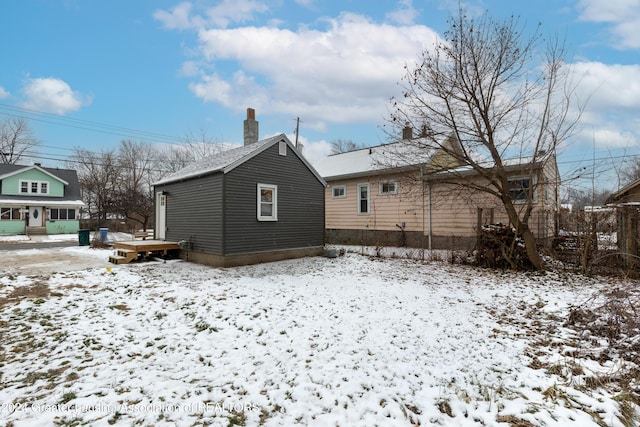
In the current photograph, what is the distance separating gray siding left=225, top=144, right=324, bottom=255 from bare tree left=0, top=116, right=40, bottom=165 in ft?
118

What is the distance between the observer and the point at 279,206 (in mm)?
11438

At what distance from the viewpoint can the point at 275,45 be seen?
12.5 m

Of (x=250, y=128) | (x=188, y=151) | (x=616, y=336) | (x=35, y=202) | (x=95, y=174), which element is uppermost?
(x=188, y=151)

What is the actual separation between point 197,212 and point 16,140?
3745 cm

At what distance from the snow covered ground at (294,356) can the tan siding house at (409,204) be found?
4.87m

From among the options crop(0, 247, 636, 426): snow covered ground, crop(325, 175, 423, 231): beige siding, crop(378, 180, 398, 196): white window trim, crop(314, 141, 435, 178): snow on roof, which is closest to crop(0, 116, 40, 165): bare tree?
crop(314, 141, 435, 178): snow on roof

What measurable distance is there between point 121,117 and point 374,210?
28313mm

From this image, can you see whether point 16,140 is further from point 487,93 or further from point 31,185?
point 487,93

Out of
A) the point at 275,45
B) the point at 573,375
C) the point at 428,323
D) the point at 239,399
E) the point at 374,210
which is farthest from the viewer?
the point at 374,210

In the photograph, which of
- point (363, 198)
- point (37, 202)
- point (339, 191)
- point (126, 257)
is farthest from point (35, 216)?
point (363, 198)

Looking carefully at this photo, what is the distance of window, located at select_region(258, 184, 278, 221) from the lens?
424 inches

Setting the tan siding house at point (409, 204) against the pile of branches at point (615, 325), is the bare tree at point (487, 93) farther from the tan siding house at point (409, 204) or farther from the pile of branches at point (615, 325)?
the pile of branches at point (615, 325)

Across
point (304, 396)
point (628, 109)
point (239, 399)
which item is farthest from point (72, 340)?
point (628, 109)

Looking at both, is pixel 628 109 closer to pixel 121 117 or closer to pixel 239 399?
pixel 239 399
